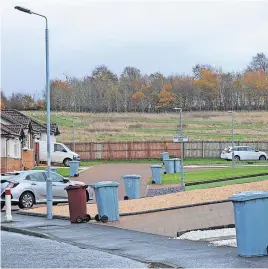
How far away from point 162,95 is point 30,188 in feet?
296

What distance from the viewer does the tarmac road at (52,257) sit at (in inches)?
472

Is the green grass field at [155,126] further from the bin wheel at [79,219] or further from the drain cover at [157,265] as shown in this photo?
the drain cover at [157,265]

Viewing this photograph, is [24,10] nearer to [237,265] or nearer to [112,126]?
[237,265]

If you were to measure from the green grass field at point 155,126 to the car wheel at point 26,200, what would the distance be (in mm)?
49788

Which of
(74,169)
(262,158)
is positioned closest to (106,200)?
(74,169)

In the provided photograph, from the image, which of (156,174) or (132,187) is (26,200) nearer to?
(132,187)

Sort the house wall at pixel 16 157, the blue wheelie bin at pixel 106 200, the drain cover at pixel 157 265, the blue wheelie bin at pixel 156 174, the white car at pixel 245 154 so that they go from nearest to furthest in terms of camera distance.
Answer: the drain cover at pixel 157 265 < the blue wheelie bin at pixel 106 200 < the blue wheelie bin at pixel 156 174 < the house wall at pixel 16 157 < the white car at pixel 245 154

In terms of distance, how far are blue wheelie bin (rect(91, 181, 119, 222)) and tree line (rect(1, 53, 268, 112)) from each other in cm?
9494

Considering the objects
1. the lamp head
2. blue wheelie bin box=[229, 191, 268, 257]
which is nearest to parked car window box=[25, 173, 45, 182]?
the lamp head

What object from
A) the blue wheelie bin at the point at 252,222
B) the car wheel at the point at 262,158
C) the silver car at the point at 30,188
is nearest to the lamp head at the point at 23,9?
the silver car at the point at 30,188

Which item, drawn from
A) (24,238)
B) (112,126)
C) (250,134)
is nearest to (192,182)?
(24,238)

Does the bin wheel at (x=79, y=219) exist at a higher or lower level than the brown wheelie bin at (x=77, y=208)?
lower

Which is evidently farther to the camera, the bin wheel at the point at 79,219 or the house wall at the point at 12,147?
the house wall at the point at 12,147

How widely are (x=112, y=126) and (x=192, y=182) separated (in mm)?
59664
